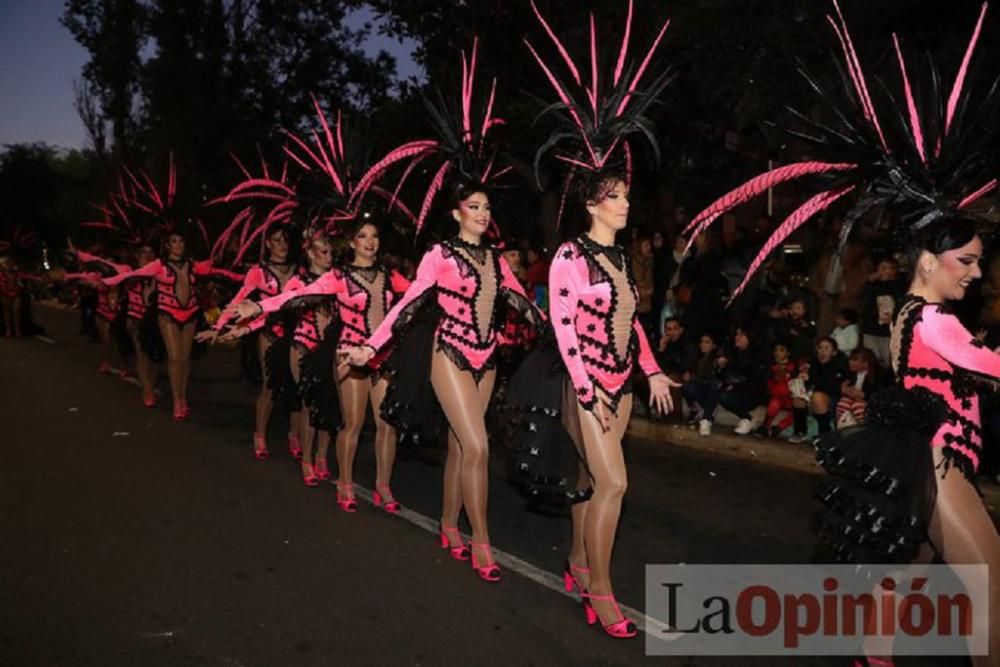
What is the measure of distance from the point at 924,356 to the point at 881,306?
5.71 meters

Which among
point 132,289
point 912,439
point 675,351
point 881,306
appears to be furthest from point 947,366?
point 132,289

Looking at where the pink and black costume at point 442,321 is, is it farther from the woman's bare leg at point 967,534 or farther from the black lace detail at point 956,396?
the woman's bare leg at point 967,534

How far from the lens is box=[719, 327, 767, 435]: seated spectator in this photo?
898 centimetres

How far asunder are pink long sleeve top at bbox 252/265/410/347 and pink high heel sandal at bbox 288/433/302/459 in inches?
82.3

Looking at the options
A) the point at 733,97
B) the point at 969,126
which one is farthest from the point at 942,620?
the point at 733,97

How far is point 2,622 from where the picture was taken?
174 inches

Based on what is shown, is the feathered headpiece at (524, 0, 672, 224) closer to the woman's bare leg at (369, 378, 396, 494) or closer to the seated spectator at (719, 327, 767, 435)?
the woman's bare leg at (369, 378, 396, 494)

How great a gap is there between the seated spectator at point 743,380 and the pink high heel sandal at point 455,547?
14.4ft

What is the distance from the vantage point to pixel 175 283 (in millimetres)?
9516

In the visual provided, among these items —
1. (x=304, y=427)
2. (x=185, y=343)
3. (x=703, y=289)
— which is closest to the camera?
(x=304, y=427)

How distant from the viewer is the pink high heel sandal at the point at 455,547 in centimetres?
532

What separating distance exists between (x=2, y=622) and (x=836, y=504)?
4.22 meters

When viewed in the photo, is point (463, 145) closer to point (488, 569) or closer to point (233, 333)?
point (488, 569)

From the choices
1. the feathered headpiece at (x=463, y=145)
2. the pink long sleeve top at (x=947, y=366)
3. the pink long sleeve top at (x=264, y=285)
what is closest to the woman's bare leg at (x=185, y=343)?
the pink long sleeve top at (x=264, y=285)
